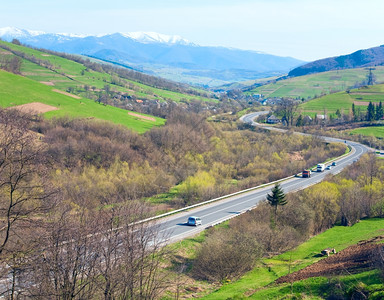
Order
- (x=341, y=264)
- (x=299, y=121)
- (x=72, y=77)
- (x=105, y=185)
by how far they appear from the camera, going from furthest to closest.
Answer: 1. (x=72, y=77)
2. (x=299, y=121)
3. (x=105, y=185)
4. (x=341, y=264)

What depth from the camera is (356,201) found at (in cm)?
4241

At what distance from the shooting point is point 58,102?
259 ft

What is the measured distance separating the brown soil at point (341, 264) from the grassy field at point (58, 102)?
5165cm

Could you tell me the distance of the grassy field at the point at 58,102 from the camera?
73206 mm

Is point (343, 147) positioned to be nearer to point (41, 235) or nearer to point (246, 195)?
point (246, 195)

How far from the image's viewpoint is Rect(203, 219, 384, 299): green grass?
75.6 ft

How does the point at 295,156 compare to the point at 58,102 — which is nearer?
the point at 58,102

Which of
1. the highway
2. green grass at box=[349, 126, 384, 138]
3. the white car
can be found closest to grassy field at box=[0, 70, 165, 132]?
the highway

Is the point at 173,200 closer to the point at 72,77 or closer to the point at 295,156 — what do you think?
the point at 295,156

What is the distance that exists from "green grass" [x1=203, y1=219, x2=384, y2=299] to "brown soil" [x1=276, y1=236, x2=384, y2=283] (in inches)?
48.2

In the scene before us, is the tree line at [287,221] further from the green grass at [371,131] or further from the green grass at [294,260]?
the green grass at [371,131]

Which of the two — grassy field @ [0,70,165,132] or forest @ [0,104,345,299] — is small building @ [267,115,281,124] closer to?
forest @ [0,104,345,299]

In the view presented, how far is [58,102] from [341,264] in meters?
65.6

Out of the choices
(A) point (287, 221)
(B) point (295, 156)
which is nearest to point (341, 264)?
(A) point (287, 221)
